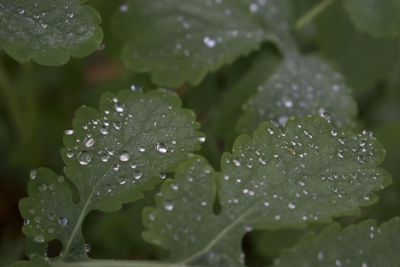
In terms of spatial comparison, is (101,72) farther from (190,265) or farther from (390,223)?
(390,223)

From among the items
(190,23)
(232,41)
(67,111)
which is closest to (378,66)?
(232,41)

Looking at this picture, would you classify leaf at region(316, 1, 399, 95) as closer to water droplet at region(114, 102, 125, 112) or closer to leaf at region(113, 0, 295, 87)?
leaf at region(113, 0, 295, 87)

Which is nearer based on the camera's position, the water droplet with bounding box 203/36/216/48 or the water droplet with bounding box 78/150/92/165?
the water droplet with bounding box 78/150/92/165

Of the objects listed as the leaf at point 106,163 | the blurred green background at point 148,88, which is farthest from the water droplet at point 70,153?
the blurred green background at point 148,88

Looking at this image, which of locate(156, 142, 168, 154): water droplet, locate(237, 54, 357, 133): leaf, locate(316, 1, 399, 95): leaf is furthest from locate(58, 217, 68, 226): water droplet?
locate(316, 1, 399, 95): leaf

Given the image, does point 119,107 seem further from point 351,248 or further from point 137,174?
point 351,248

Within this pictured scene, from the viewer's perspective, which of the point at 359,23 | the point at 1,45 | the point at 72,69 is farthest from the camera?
the point at 72,69
